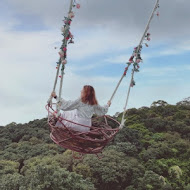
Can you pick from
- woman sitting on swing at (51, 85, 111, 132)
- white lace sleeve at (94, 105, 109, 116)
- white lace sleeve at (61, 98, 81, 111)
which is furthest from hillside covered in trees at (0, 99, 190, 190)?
white lace sleeve at (61, 98, 81, 111)

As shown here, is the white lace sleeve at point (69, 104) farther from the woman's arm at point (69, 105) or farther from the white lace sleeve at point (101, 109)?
the white lace sleeve at point (101, 109)

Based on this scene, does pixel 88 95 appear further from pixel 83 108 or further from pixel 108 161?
pixel 108 161

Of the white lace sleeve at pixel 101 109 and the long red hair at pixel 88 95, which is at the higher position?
the long red hair at pixel 88 95

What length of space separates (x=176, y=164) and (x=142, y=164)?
1561 mm

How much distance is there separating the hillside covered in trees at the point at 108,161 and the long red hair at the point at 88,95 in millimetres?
5896

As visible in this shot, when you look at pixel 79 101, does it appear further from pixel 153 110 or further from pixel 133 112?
pixel 153 110

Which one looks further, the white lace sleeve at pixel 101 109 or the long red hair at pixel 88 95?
the white lace sleeve at pixel 101 109

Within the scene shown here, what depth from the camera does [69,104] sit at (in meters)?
5.25

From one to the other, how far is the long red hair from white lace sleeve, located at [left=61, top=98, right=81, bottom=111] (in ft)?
0.32

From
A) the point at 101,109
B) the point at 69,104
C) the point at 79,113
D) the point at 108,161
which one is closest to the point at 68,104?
the point at 69,104

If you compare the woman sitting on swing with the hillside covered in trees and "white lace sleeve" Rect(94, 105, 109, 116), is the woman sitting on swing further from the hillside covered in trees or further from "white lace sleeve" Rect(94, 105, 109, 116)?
the hillside covered in trees

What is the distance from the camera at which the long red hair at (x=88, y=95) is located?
5359 mm

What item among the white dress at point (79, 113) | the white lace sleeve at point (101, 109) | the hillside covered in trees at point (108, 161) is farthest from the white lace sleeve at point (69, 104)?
the hillside covered in trees at point (108, 161)

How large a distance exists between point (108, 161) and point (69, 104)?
8641mm
